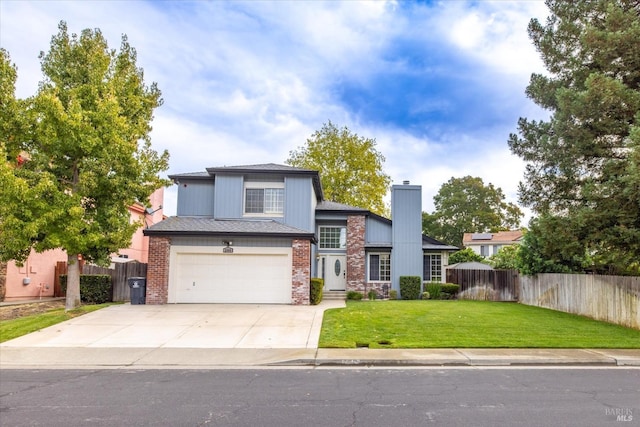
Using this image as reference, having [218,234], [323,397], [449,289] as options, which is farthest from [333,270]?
[323,397]

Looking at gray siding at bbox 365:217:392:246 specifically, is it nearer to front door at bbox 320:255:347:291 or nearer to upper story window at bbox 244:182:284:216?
front door at bbox 320:255:347:291

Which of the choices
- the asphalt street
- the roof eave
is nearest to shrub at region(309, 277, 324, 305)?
the roof eave

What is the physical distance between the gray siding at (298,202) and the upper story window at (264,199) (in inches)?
12.5

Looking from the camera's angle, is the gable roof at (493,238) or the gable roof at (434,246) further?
the gable roof at (493,238)

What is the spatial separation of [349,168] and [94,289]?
25.3m

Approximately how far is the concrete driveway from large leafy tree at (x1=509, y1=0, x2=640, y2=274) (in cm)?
852

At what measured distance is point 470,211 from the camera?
188 feet

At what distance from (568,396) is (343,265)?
56.9 feet

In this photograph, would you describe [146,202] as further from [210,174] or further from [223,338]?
[223,338]

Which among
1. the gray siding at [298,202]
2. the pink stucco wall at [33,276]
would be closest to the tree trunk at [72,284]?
the pink stucco wall at [33,276]

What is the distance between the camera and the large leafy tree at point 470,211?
57.2 meters

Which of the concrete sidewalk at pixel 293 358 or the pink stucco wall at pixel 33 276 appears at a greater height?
the pink stucco wall at pixel 33 276

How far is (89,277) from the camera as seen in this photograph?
58.7 ft

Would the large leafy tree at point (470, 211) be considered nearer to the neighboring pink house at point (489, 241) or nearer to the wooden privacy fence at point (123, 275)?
the neighboring pink house at point (489, 241)
